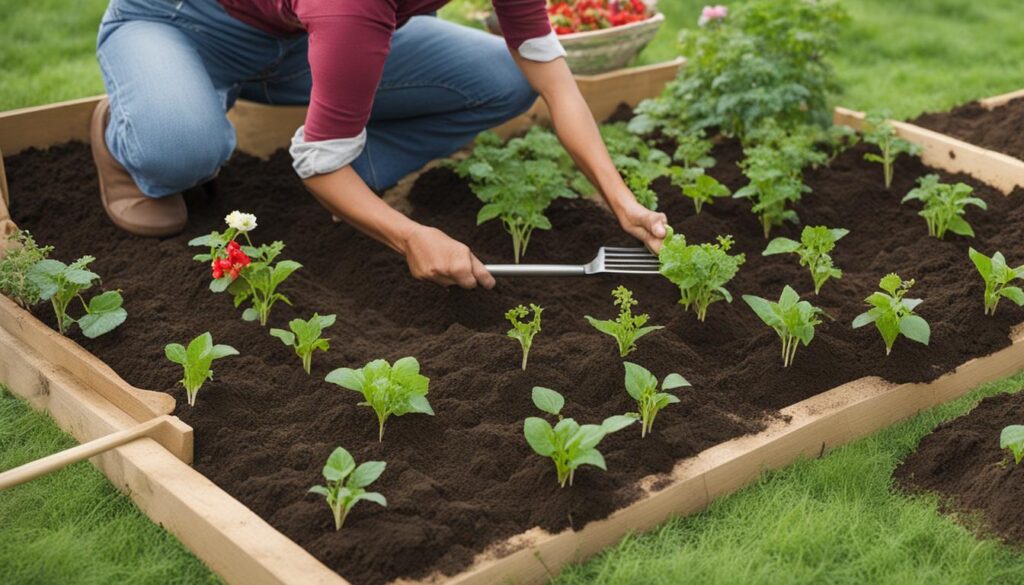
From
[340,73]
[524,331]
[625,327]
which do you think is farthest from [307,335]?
[625,327]

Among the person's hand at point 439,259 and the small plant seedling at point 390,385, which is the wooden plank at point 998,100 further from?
the small plant seedling at point 390,385

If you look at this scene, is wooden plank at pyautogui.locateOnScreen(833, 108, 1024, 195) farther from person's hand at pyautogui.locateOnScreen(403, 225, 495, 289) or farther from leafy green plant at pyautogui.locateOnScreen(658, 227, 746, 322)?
person's hand at pyautogui.locateOnScreen(403, 225, 495, 289)

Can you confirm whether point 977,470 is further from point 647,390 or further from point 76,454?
point 76,454

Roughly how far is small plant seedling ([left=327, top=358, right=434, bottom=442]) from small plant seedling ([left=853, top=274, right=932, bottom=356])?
1.15m

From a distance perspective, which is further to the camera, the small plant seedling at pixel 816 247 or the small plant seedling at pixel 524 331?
the small plant seedling at pixel 816 247

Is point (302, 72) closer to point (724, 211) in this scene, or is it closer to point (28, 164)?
point (28, 164)

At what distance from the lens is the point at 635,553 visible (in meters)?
2.54

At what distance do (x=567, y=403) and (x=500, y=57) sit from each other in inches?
67.6

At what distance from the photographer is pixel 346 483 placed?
98.1 inches

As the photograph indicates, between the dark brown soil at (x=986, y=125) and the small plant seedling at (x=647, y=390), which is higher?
the small plant seedling at (x=647, y=390)

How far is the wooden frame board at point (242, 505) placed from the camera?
2.41 metres

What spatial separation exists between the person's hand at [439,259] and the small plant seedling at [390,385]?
1.76 feet

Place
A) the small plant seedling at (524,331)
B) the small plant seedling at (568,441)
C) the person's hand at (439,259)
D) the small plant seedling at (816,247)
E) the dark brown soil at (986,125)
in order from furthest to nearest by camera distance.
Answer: the dark brown soil at (986,125), the small plant seedling at (816,247), the person's hand at (439,259), the small plant seedling at (524,331), the small plant seedling at (568,441)

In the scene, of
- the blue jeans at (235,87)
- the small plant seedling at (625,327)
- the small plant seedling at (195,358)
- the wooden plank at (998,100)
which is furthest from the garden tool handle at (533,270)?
the wooden plank at (998,100)
